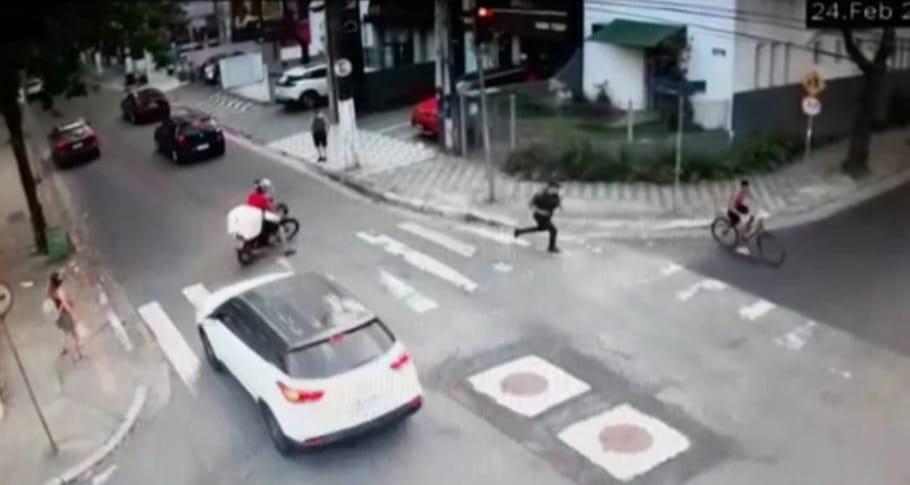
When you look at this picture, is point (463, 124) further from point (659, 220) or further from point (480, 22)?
point (659, 220)

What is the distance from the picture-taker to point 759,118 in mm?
25656

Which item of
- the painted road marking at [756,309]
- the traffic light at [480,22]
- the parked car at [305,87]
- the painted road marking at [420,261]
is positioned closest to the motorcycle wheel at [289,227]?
the painted road marking at [420,261]

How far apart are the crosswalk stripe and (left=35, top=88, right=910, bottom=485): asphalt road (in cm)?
16

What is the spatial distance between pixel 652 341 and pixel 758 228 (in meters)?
4.36

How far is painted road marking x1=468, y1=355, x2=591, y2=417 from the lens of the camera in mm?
12867

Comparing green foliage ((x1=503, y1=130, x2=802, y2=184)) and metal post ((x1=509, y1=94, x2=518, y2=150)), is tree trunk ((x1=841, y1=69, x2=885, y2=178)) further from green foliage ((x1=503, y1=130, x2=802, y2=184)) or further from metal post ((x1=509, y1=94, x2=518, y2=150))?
metal post ((x1=509, y1=94, x2=518, y2=150))

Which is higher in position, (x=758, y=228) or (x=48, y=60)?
(x=48, y=60)

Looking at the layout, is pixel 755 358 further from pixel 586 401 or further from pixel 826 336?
pixel 586 401

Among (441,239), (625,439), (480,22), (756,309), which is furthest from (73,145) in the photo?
(625,439)

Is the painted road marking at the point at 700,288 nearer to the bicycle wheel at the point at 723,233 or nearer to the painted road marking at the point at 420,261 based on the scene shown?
the bicycle wheel at the point at 723,233

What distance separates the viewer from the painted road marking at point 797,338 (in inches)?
561

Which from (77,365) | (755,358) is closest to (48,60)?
(77,365)

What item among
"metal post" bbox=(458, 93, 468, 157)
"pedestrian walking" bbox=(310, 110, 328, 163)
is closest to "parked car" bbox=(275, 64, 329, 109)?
"pedestrian walking" bbox=(310, 110, 328, 163)

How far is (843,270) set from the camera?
55.9ft
